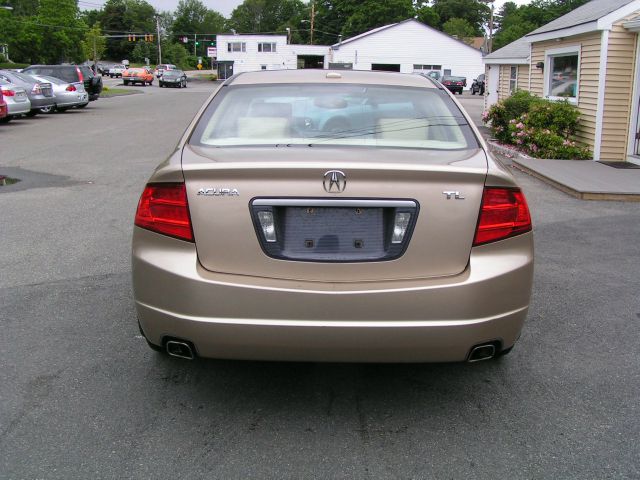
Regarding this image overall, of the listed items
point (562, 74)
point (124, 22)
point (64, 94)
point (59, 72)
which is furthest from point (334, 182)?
point (124, 22)

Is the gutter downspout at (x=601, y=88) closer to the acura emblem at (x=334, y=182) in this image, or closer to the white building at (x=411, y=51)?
the acura emblem at (x=334, y=182)

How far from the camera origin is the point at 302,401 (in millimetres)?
3705

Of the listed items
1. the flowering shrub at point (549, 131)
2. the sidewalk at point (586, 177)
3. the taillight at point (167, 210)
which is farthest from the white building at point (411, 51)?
the taillight at point (167, 210)

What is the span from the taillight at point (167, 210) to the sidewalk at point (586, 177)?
8367mm

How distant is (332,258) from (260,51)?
83.1 metres

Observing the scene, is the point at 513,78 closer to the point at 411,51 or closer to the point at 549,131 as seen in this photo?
the point at 549,131

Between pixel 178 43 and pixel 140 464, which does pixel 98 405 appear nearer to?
pixel 140 464

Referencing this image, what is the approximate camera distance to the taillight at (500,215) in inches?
128

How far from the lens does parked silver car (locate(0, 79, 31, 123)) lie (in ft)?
67.5

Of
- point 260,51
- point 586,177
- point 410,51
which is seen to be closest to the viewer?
point 586,177

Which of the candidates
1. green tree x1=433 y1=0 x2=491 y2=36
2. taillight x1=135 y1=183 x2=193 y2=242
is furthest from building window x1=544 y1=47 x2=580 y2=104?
green tree x1=433 y1=0 x2=491 y2=36

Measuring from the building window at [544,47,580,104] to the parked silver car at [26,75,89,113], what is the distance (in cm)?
1724

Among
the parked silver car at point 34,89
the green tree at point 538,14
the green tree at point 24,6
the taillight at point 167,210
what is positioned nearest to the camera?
the taillight at point 167,210

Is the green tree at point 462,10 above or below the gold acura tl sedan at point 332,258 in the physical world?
above
